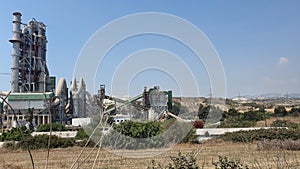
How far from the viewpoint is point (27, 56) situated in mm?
41281

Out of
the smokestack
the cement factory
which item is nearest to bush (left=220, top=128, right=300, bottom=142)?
the cement factory

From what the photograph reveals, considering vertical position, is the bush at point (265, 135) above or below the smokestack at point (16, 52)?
below

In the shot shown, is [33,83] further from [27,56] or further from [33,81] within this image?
[27,56]

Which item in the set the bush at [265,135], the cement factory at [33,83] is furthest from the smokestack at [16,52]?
the bush at [265,135]

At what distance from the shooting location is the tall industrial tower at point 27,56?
127 ft

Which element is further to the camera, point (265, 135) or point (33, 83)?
point (33, 83)

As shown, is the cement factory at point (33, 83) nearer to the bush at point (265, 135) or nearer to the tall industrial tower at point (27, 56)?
the tall industrial tower at point (27, 56)

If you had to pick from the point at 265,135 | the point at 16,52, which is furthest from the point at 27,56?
the point at 265,135

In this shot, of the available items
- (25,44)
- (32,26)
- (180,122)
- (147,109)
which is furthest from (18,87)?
(180,122)

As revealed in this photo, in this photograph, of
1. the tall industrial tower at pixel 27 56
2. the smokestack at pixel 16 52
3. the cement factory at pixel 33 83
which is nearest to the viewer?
the cement factory at pixel 33 83

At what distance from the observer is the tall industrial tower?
1522 inches

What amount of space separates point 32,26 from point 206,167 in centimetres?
4098

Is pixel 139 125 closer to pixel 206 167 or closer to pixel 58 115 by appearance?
pixel 206 167

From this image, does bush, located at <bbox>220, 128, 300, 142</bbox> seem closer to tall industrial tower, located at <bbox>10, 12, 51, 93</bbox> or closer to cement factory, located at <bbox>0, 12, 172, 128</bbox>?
cement factory, located at <bbox>0, 12, 172, 128</bbox>
